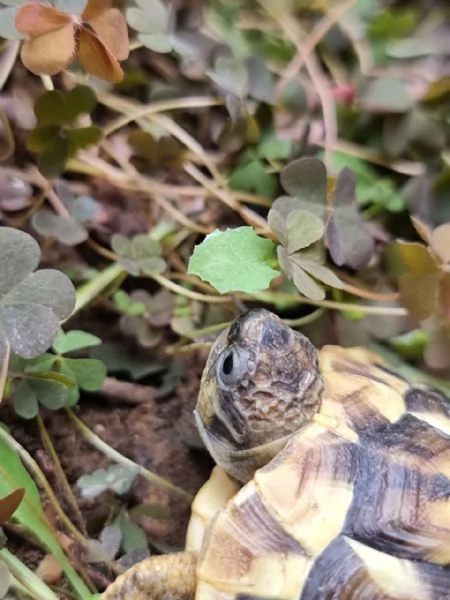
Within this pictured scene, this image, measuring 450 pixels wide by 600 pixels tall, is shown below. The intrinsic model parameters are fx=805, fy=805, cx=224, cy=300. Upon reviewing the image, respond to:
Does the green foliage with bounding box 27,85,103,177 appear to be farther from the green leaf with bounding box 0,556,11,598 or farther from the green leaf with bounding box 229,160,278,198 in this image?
the green leaf with bounding box 0,556,11,598

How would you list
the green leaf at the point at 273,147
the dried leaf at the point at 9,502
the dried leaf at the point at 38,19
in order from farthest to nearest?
the green leaf at the point at 273,147, the dried leaf at the point at 38,19, the dried leaf at the point at 9,502

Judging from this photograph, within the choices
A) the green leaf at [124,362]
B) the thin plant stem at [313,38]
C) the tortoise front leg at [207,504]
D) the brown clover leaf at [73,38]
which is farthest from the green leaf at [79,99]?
the tortoise front leg at [207,504]

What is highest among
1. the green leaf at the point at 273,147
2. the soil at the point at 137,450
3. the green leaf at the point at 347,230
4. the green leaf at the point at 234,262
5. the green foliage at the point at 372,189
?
the green leaf at the point at 234,262

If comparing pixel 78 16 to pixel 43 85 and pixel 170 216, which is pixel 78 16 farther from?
pixel 170 216

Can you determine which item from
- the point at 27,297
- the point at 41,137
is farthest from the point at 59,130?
the point at 27,297

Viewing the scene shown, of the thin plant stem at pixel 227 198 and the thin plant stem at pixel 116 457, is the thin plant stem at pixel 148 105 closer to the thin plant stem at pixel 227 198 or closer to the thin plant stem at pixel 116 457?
the thin plant stem at pixel 227 198

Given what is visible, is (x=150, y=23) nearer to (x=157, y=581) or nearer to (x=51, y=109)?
(x=51, y=109)
